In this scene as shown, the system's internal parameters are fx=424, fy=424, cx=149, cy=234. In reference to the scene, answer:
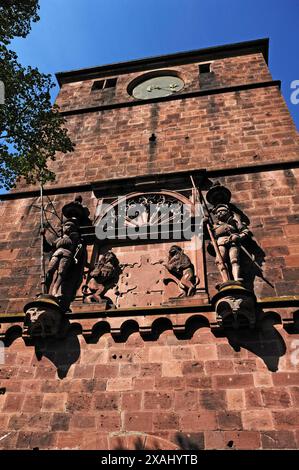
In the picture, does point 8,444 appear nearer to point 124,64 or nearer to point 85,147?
point 85,147

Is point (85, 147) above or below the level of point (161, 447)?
above

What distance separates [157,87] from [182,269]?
915cm

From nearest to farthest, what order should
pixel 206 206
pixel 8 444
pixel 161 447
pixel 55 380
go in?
pixel 161 447 < pixel 8 444 < pixel 55 380 < pixel 206 206

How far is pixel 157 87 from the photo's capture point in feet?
46.8

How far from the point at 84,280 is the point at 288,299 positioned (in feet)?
11.0

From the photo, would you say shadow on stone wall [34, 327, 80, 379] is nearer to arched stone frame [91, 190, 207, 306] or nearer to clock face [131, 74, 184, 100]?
arched stone frame [91, 190, 207, 306]

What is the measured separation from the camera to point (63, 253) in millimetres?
7391

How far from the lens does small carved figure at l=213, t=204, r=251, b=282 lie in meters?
6.69

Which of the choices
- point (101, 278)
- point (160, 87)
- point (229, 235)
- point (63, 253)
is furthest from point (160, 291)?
point (160, 87)

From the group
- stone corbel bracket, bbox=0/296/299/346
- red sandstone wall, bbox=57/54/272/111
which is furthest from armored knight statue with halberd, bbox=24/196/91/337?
red sandstone wall, bbox=57/54/272/111

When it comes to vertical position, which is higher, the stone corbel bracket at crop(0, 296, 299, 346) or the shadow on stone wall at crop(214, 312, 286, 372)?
the stone corbel bracket at crop(0, 296, 299, 346)

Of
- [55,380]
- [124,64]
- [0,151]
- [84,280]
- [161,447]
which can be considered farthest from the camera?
[124,64]

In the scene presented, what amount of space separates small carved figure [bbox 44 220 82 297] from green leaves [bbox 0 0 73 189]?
1661 millimetres
